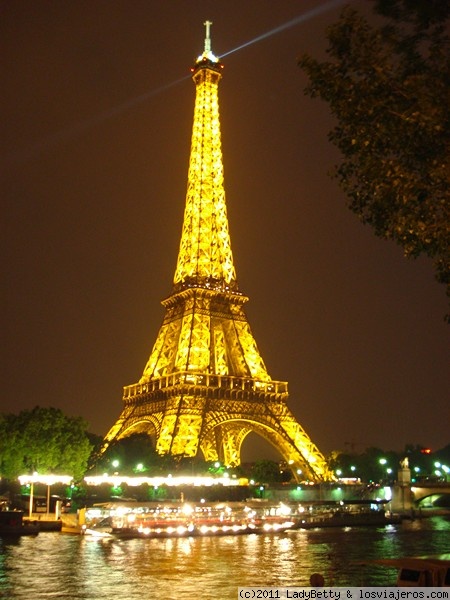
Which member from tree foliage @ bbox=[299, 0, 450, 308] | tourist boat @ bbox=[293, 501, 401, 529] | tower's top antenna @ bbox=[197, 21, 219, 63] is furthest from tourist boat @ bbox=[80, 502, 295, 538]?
tower's top antenna @ bbox=[197, 21, 219, 63]

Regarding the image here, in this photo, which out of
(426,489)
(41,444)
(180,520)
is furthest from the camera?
(426,489)

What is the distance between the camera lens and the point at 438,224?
50.5 feet

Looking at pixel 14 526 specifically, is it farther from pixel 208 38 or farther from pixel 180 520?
pixel 208 38

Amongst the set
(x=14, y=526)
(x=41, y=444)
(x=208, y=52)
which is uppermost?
(x=208, y=52)

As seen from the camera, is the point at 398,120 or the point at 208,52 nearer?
the point at 398,120

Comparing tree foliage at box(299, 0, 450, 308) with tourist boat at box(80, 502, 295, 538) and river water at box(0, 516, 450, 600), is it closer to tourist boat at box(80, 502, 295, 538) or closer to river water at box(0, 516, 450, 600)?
river water at box(0, 516, 450, 600)

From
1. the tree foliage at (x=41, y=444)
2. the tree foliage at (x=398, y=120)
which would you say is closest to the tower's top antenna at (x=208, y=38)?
the tree foliage at (x=41, y=444)

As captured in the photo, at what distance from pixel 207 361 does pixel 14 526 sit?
32180 millimetres

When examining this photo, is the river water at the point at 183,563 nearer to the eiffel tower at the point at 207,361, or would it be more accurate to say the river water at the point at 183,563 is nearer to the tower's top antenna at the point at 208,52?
the eiffel tower at the point at 207,361

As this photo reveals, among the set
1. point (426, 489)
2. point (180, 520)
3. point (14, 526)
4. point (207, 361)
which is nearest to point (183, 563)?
point (14, 526)

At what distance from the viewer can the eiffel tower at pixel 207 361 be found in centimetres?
6862

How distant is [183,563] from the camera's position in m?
29.5

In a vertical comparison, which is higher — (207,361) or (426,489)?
(207,361)

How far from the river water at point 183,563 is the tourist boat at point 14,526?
44.5 inches
